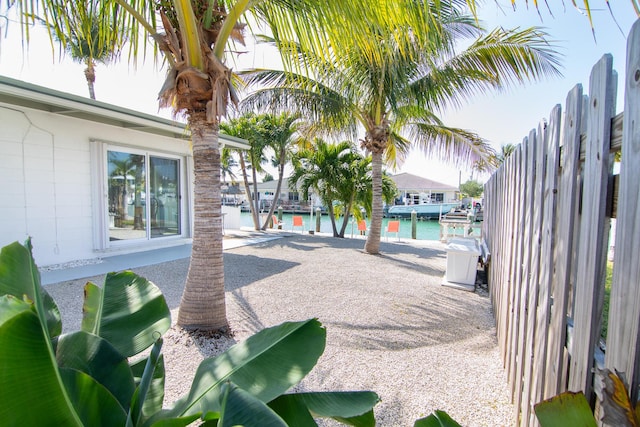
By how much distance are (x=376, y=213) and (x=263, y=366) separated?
358 inches

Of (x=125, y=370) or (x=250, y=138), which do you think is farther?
(x=250, y=138)

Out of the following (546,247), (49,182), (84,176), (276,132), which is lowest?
(546,247)

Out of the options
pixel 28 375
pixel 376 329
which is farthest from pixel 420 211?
pixel 28 375

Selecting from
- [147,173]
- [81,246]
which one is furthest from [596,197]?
[147,173]

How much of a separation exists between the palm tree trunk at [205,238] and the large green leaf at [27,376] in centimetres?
300

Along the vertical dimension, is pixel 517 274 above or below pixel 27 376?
below

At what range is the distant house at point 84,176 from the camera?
6.54m

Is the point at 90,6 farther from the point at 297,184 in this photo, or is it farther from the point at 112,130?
the point at 297,184

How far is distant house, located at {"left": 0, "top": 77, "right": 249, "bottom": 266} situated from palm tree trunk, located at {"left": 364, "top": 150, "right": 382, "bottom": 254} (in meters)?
5.45

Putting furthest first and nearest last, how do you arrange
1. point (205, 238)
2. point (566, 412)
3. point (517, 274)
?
point (205, 238), point (517, 274), point (566, 412)

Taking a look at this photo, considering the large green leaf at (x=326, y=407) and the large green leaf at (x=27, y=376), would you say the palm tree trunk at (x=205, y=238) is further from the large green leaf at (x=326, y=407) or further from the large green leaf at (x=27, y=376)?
the large green leaf at (x=27, y=376)

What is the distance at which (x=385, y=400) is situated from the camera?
108 inches

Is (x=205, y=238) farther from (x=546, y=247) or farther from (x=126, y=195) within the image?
(x=126, y=195)

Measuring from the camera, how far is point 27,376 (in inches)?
31.5
